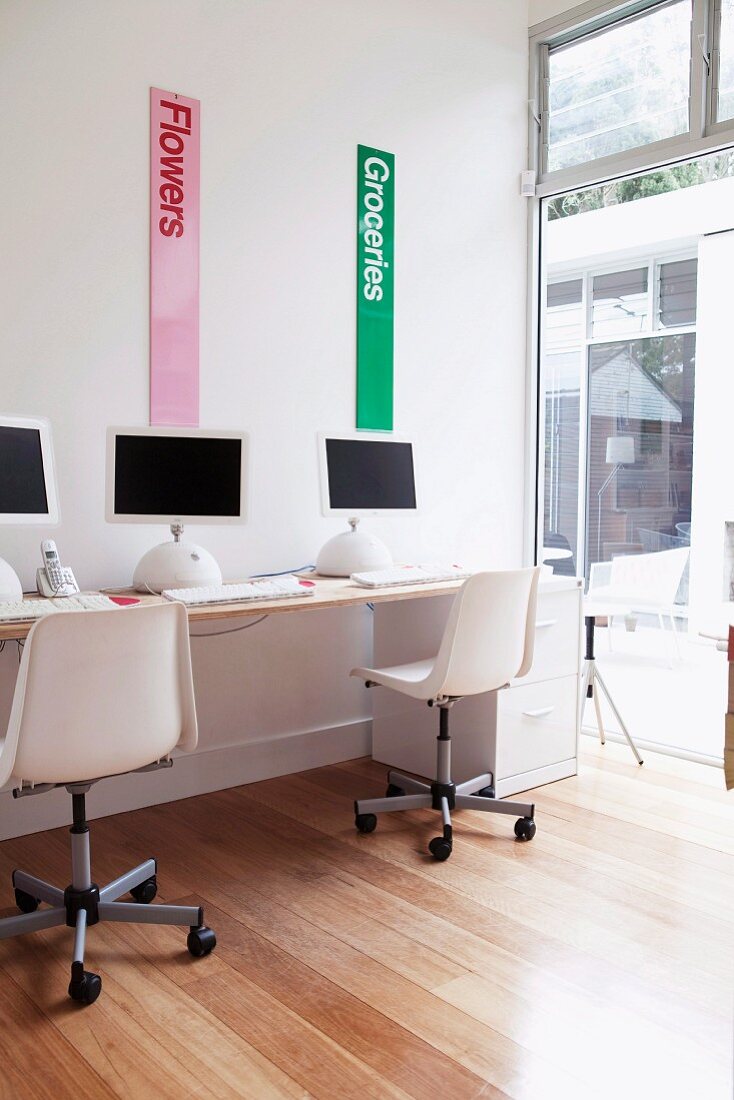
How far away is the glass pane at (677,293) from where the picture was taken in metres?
3.92

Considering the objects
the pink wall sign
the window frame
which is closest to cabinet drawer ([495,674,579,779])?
the pink wall sign

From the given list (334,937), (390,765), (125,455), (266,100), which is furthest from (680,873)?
(266,100)

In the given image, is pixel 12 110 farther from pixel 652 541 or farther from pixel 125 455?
pixel 652 541

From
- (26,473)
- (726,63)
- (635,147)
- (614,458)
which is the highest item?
(726,63)

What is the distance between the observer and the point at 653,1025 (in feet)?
6.59

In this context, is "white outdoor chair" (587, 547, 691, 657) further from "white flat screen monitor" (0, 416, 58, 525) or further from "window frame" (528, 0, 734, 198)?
"white flat screen monitor" (0, 416, 58, 525)

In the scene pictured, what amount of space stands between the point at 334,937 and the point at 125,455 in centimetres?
156

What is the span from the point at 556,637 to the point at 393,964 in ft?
5.29

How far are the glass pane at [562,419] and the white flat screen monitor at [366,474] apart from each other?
1.09 meters

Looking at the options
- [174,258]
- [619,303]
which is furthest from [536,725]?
[174,258]

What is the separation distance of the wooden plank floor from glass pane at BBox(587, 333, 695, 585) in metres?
1.29

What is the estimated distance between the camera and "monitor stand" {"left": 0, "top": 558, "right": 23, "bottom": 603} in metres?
2.54

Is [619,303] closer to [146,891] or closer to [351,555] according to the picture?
[351,555]

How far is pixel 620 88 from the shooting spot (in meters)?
4.09
